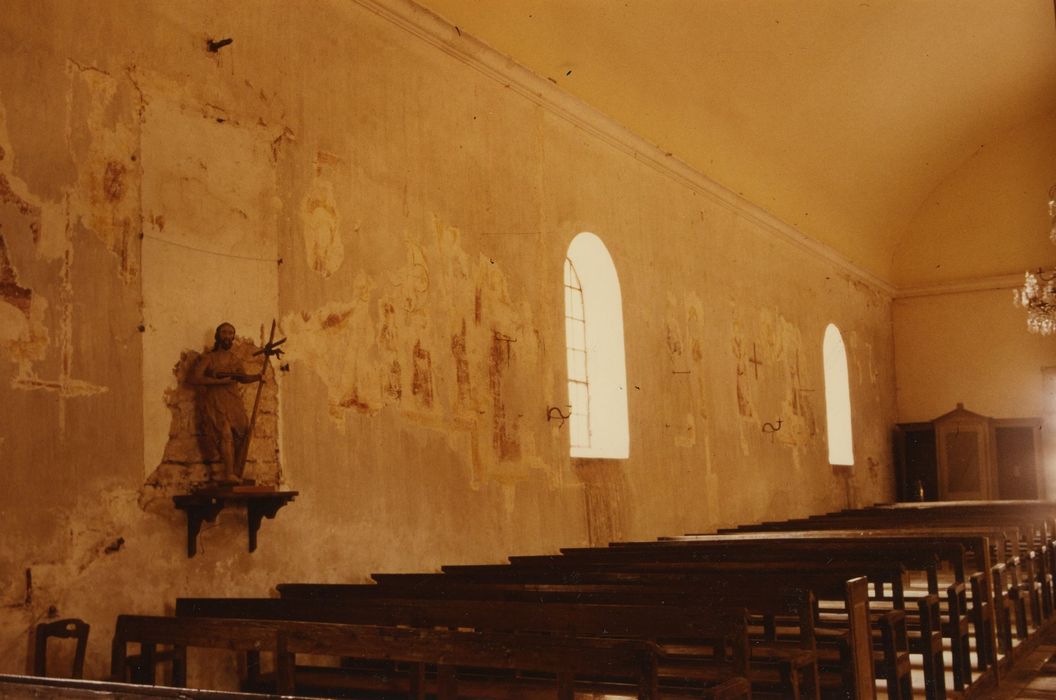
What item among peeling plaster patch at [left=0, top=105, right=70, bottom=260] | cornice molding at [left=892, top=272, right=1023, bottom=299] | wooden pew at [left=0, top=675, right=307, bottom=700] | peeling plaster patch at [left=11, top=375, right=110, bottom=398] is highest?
cornice molding at [left=892, top=272, right=1023, bottom=299]

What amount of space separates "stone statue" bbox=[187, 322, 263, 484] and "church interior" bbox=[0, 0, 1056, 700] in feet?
0.10

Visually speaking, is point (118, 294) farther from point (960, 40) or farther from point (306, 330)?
point (960, 40)

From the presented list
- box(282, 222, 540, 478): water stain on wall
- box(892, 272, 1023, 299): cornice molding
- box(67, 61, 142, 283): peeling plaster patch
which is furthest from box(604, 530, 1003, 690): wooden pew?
box(892, 272, 1023, 299): cornice molding

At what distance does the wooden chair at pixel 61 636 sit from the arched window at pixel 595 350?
696cm

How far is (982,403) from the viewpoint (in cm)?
2259

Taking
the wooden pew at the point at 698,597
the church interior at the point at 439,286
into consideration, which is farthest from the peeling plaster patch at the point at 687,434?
the wooden pew at the point at 698,597

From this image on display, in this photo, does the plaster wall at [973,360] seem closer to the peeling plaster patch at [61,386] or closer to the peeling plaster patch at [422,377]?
the peeling plaster patch at [422,377]

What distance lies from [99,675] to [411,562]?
3.00 m

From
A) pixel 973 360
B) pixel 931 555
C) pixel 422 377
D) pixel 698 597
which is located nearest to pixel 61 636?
pixel 698 597

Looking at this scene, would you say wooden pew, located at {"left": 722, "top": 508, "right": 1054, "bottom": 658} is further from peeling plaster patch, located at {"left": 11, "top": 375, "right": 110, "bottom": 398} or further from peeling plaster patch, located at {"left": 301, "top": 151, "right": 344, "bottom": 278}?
peeling plaster patch, located at {"left": 11, "top": 375, "right": 110, "bottom": 398}

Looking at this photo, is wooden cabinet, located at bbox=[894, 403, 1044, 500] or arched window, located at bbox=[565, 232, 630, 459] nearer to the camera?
arched window, located at bbox=[565, 232, 630, 459]

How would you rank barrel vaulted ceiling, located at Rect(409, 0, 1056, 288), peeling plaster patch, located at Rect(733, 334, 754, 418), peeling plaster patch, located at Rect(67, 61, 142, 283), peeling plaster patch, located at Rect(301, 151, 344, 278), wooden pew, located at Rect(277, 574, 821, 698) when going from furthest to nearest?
peeling plaster patch, located at Rect(733, 334, 754, 418)
barrel vaulted ceiling, located at Rect(409, 0, 1056, 288)
peeling plaster patch, located at Rect(301, 151, 344, 278)
peeling plaster patch, located at Rect(67, 61, 142, 283)
wooden pew, located at Rect(277, 574, 821, 698)

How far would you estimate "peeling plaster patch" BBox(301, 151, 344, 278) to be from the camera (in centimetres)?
827

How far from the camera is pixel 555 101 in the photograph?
1186 centimetres
